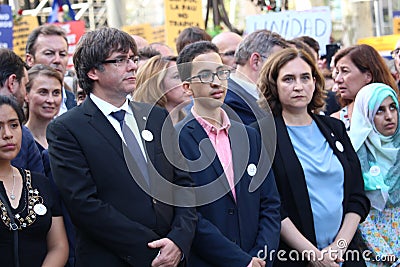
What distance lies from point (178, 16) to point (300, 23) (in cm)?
185

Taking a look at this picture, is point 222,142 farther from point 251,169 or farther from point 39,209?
point 39,209

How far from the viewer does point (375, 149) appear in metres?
5.32

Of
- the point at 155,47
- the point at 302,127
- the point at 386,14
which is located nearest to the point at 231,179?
the point at 302,127

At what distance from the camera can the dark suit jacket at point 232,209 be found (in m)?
4.27

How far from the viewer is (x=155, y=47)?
781 centimetres

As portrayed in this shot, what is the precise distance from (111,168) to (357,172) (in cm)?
174

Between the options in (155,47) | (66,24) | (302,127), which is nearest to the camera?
(302,127)

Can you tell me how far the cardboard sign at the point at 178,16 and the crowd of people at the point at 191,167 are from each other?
454 cm

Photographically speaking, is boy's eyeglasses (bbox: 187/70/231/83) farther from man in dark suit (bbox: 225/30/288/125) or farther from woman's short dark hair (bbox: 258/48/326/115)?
man in dark suit (bbox: 225/30/288/125)

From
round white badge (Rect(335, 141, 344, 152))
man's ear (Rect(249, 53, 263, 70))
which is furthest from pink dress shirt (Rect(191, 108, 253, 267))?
man's ear (Rect(249, 53, 263, 70))

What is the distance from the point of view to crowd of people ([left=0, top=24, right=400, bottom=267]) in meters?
3.98

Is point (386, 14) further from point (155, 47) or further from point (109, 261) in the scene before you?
point (109, 261)

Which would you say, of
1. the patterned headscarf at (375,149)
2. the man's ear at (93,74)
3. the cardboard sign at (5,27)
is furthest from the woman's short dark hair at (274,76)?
the cardboard sign at (5,27)

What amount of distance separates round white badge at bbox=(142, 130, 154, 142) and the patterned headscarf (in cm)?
171
